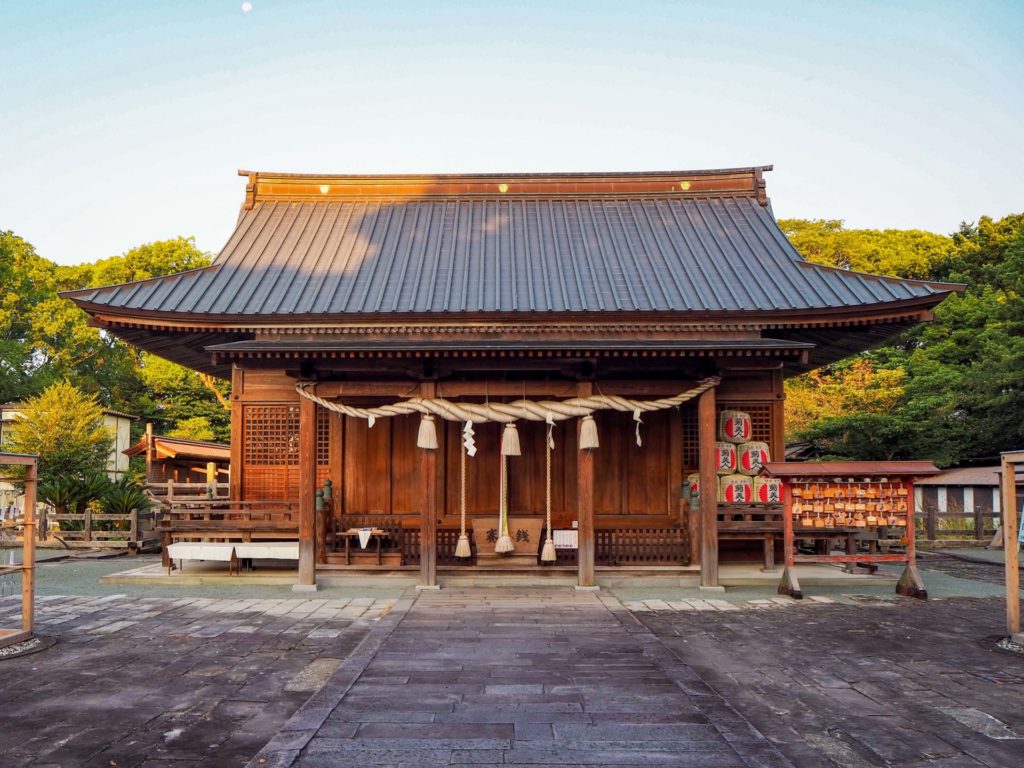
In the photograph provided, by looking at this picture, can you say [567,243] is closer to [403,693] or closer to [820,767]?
[403,693]

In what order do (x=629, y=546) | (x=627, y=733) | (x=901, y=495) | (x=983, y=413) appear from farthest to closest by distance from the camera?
(x=983, y=413), (x=629, y=546), (x=901, y=495), (x=627, y=733)

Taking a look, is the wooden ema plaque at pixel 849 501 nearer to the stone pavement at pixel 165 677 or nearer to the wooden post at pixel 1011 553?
the wooden post at pixel 1011 553

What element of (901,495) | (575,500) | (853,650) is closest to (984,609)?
(901,495)

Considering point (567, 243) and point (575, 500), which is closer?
point (575, 500)

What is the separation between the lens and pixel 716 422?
13.9 meters

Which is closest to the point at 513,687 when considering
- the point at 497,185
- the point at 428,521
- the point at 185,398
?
the point at 428,521

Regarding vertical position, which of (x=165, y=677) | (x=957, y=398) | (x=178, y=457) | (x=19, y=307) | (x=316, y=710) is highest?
(x=19, y=307)

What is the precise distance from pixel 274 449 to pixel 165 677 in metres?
7.73

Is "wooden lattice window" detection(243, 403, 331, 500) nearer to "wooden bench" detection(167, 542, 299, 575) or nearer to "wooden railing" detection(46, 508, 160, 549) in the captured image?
"wooden bench" detection(167, 542, 299, 575)

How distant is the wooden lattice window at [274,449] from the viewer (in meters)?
14.0

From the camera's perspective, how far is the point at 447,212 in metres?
16.9

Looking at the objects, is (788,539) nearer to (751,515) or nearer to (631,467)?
(751,515)

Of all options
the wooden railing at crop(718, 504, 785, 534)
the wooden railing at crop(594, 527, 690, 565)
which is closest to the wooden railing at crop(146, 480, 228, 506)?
the wooden railing at crop(594, 527, 690, 565)

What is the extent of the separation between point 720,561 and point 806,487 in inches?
123
